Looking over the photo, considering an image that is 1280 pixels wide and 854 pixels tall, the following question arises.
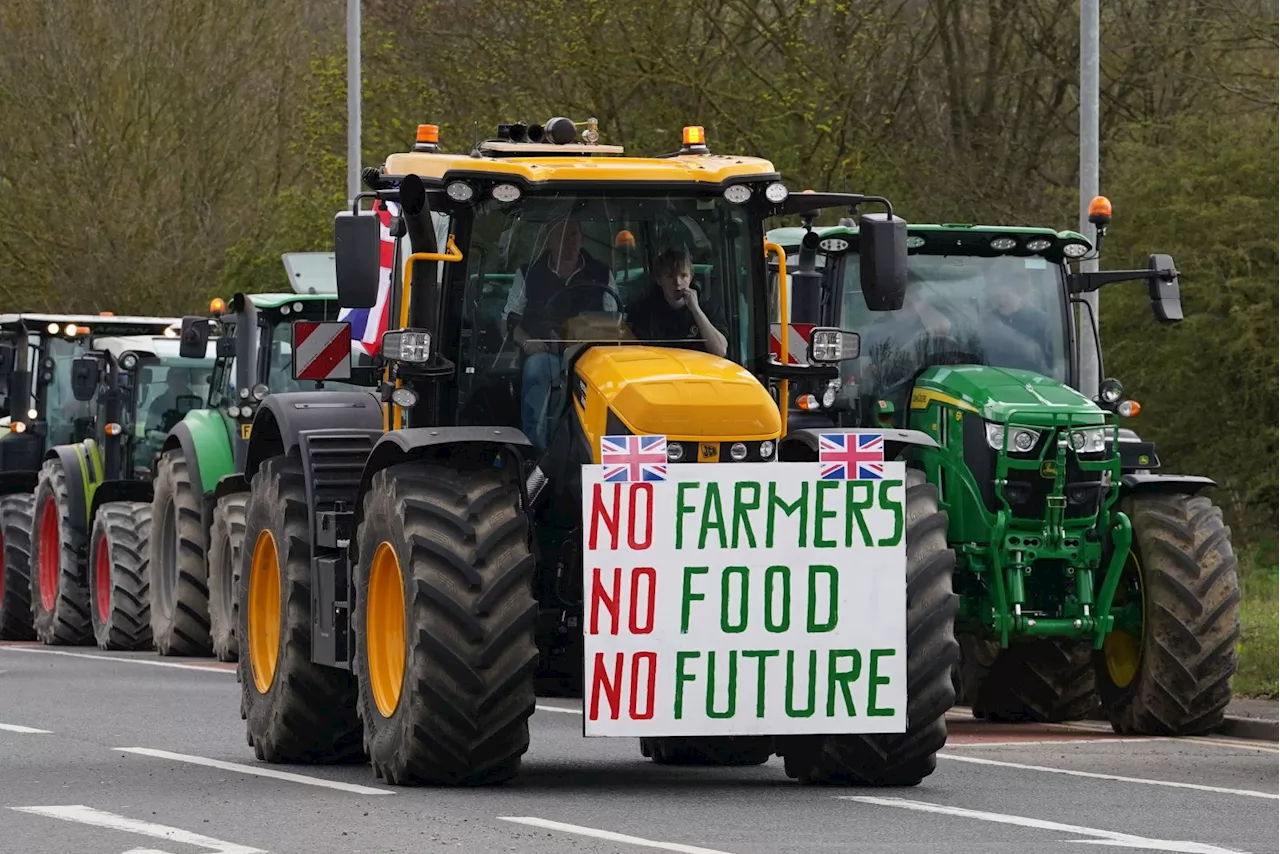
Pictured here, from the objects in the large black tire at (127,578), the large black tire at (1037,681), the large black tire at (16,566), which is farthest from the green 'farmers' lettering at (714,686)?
the large black tire at (16,566)

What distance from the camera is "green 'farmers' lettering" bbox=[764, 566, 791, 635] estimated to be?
12.2m

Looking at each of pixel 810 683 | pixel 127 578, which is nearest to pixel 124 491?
pixel 127 578

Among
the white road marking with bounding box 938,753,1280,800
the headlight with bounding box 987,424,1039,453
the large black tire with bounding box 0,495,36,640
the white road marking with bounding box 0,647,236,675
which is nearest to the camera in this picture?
the white road marking with bounding box 938,753,1280,800

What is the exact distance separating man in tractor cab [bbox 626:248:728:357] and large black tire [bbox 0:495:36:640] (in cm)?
1599

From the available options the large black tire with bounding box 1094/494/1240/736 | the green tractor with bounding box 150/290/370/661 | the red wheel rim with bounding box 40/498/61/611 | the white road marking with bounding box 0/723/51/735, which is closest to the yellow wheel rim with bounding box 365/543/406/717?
the white road marking with bounding box 0/723/51/735

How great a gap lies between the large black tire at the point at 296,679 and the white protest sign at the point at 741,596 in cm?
235

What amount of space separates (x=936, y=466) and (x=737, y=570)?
4.72 meters

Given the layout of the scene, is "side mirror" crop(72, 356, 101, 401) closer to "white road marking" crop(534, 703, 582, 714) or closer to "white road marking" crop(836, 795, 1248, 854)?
"white road marking" crop(534, 703, 582, 714)

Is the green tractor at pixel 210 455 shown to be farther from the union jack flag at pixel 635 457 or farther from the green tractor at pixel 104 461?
the union jack flag at pixel 635 457

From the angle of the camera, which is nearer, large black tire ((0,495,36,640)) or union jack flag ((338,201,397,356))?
union jack flag ((338,201,397,356))

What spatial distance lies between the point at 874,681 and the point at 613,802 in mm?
1161

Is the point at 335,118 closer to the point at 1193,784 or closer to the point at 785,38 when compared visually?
the point at 785,38

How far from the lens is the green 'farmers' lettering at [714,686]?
1203 centimetres

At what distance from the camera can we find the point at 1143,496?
658 inches
